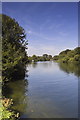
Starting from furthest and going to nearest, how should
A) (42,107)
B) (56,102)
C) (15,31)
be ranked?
(15,31)
(56,102)
(42,107)

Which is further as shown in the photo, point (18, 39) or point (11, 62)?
point (18, 39)

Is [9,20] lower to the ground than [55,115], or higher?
higher

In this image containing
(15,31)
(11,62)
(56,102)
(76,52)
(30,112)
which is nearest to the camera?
(30,112)

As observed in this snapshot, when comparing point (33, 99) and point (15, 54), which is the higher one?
point (15, 54)

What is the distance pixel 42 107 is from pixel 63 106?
0.89 m

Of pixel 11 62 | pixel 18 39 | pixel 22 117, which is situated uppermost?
pixel 18 39

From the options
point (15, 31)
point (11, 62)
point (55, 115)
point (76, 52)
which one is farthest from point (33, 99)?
point (76, 52)

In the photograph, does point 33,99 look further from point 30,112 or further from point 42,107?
point 30,112

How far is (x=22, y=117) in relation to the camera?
489cm

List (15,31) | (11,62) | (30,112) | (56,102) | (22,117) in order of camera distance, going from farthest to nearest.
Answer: (15,31)
(11,62)
(56,102)
(30,112)
(22,117)

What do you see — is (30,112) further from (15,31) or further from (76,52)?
(76,52)

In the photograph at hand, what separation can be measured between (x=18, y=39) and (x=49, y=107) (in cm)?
799

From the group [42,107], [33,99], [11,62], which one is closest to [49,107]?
[42,107]

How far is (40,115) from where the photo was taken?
16.6ft
